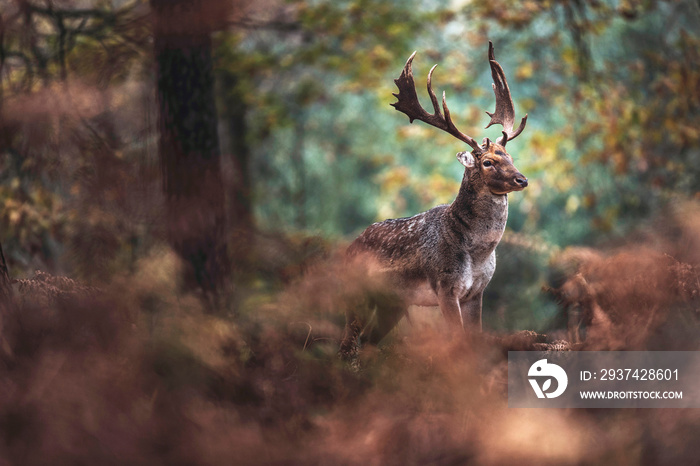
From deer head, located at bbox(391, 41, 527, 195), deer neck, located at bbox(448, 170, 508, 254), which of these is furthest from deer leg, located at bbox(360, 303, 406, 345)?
deer head, located at bbox(391, 41, 527, 195)

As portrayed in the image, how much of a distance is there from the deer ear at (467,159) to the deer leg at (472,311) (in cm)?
61

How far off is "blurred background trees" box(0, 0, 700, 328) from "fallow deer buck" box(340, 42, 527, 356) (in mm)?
392

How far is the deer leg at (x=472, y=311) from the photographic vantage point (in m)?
3.23

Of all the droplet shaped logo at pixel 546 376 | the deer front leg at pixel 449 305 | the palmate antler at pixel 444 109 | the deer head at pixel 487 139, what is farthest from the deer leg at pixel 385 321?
the droplet shaped logo at pixel 546 376

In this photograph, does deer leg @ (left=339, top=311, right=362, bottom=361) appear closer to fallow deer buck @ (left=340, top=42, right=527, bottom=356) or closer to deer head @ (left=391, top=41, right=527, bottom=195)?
fallow deer buck @ (left=340, top=42, right=527, bottom=356)

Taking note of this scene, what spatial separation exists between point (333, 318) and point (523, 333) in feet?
2.70

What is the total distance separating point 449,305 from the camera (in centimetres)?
311

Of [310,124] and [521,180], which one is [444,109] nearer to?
[521,180]

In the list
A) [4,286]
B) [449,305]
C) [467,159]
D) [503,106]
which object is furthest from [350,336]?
[4,286]

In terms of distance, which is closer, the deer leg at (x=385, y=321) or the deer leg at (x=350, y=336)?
the deer leg at (x=350, y=336)

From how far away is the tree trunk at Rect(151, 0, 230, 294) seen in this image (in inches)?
170

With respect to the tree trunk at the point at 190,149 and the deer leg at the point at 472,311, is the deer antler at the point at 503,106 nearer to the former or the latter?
the deer leg at the point at 472,311

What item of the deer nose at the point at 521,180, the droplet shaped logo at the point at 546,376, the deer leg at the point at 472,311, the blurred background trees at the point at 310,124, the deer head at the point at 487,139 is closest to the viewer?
the droplet shaped logo at the point at 546,376

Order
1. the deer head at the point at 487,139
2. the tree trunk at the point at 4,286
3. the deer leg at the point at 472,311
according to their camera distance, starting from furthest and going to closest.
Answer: the deer leg at the point at 472,311 < the deer head at the point at 487,139 < the tree trunk at the point at 4,286
